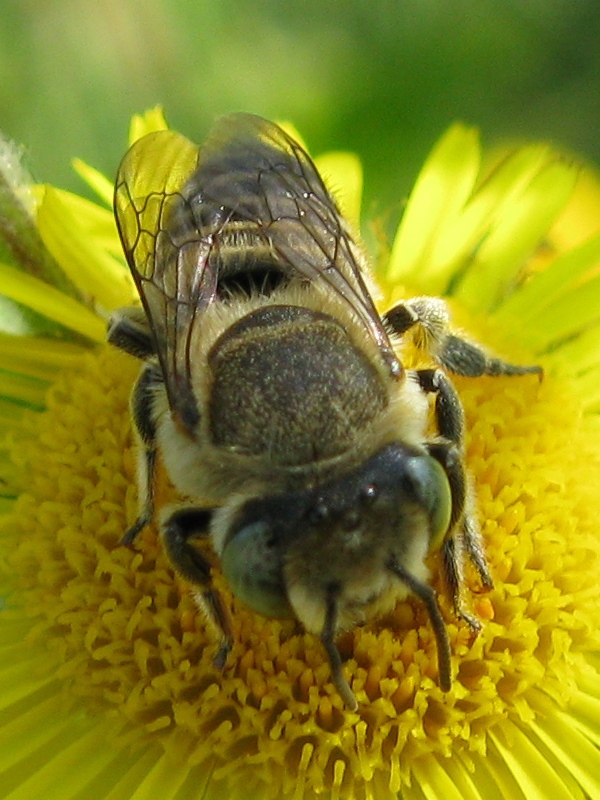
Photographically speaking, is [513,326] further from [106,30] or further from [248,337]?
[106,30]

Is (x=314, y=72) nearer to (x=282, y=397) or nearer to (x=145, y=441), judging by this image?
(x=145, y=441)

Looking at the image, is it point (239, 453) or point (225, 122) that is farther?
point (225, 122)

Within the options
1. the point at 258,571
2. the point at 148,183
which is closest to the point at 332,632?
Answer: the point at 258,571

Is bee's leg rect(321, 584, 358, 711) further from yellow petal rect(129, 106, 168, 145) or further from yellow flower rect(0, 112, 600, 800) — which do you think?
yellow petal rect(129, 106, 168, 145)

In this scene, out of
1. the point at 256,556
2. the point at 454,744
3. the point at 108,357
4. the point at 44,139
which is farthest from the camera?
the point at 44,139

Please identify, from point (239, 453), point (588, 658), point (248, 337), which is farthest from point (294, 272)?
point (588, 658)

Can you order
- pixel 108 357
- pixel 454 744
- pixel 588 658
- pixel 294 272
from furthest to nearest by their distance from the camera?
pixel 108 357, pixel 588 658, pixel 454 744, pixel 294 272

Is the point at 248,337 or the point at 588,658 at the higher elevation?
the point at 248,337

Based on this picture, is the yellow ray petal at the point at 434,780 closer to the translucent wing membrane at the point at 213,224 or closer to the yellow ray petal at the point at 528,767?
the yellow ray petal at the point at 528,767
